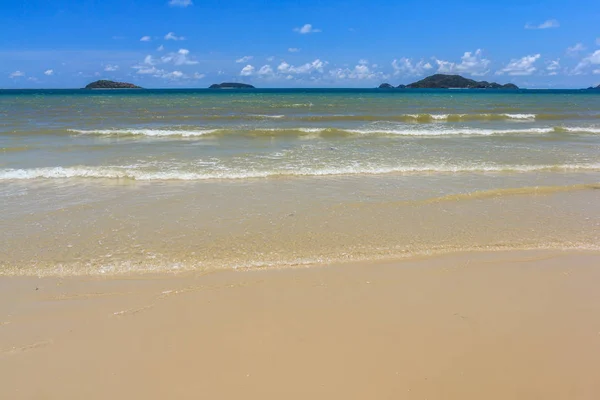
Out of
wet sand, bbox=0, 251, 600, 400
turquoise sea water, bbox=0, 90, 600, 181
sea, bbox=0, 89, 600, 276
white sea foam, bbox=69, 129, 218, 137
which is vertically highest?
white sea foam, bbox=69, 129, 218, 137

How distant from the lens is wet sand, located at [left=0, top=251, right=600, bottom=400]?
134 inches

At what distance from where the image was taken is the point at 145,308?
14.6ft

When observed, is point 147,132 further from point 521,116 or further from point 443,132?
point 521,116

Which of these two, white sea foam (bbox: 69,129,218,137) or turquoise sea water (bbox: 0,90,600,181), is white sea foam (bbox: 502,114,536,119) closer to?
turquoise sea water (bbox: 0,90,600,181)

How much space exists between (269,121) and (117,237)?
1955cm

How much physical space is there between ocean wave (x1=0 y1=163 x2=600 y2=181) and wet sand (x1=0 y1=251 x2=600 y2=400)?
5459 millimetres

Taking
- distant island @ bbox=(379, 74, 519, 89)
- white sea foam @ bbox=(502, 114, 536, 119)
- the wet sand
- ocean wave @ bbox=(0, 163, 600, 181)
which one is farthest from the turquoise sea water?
distant island @ bbox=(379, 74, 519, 89)

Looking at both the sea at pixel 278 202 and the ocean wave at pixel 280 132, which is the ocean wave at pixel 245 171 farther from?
the ocean wave at pixel 280 132

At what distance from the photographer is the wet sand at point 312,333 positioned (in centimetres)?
340

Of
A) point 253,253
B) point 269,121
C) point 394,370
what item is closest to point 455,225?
point 253,253

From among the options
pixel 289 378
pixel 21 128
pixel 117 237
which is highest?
pixel 21 128

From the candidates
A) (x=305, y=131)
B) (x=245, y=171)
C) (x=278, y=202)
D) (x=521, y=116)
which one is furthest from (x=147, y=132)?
(x=521, y=116)

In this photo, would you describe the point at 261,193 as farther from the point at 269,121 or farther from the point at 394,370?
the point at 269,121

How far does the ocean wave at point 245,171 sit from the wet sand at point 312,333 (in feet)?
17.9
